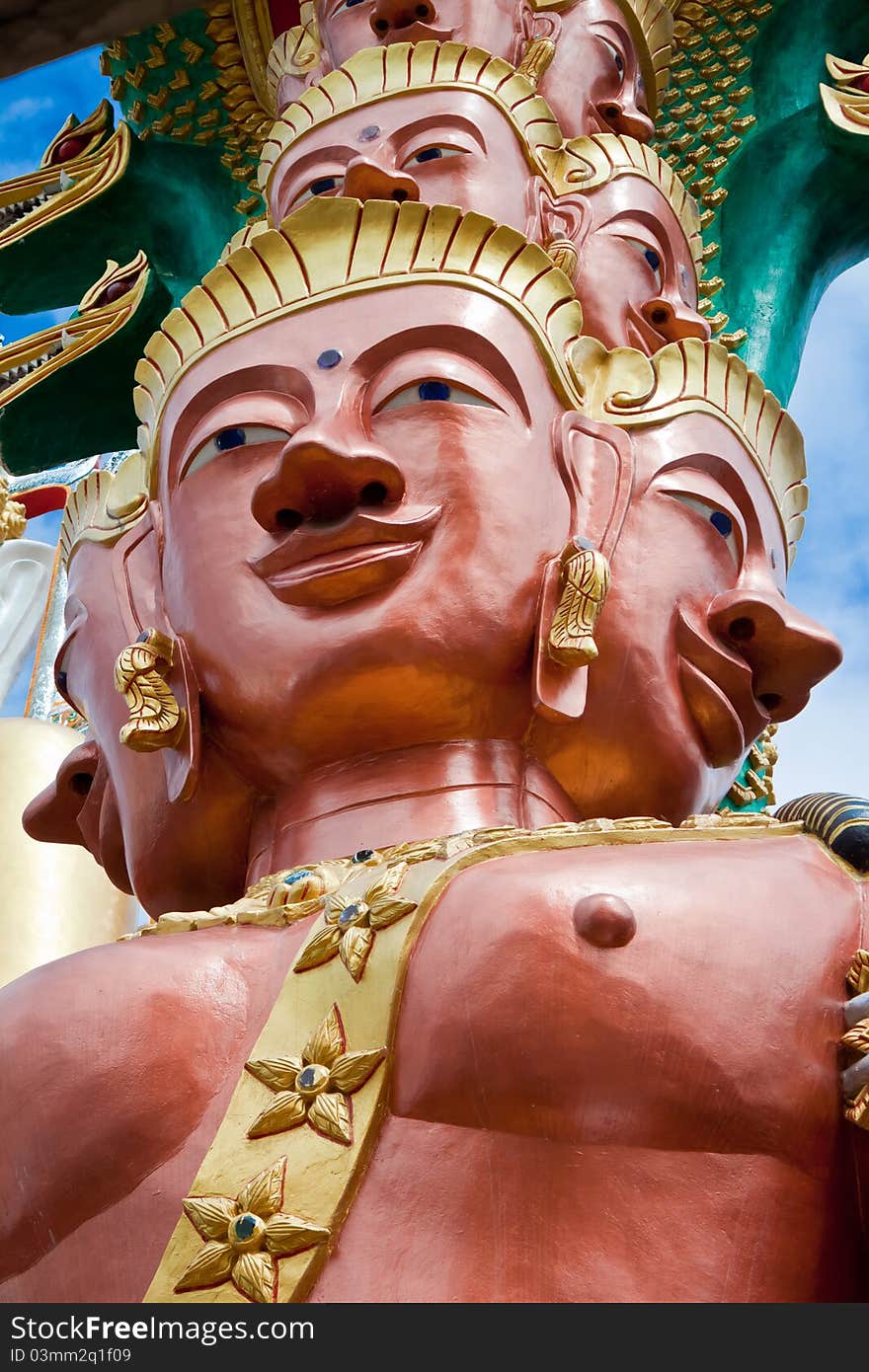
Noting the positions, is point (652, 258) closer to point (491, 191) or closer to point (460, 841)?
point (491, 191)

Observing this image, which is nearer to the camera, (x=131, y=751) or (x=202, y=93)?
(x=131, y=751)

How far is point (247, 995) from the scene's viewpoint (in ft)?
Answer: 9.62

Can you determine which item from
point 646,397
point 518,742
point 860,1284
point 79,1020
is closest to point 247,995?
point 79,1020

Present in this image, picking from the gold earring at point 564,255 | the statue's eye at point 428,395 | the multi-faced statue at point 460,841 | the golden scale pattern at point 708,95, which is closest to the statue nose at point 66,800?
the multi-faced statue at point 460,841

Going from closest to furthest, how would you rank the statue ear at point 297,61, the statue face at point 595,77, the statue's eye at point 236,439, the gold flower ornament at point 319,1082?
1. the gold flower ornament at point 319,1082
2. the statue's eye at point 236,439
3. the statue face at point 595,77
4. the statue ear at point 297,61

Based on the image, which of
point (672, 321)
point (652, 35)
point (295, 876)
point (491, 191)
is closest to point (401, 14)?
point (491, 191)

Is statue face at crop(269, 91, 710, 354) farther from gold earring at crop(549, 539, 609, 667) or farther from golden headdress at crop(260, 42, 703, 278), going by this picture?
Answer: gold earring at crop(549, 539, 609, 667)

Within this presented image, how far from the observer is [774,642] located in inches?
137

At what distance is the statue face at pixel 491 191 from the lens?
13.3 feet

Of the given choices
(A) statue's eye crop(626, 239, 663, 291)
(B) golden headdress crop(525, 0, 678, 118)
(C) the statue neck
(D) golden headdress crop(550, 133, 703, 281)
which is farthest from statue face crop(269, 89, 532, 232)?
(C) the statue neck

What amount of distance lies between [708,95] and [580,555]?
8.68 ft

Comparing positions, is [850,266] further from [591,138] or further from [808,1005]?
[808,1005]

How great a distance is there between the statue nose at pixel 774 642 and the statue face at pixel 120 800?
0.97 m

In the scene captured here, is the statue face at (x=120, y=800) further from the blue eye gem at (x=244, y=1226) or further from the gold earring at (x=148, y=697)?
the blue eye gem at (x=244, y=1226)
